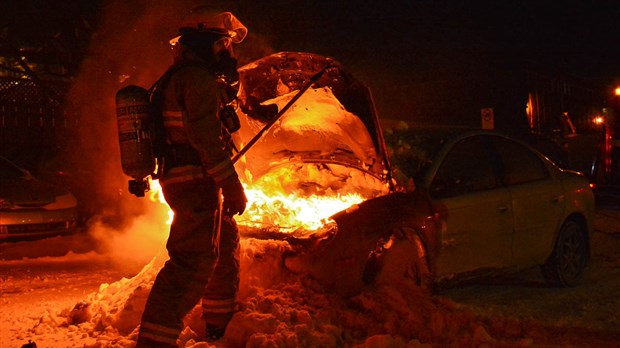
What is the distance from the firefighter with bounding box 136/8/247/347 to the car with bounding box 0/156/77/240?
5975 mm

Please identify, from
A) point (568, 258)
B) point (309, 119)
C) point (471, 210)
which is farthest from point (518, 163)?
point (309, 119)

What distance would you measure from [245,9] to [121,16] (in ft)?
8.64

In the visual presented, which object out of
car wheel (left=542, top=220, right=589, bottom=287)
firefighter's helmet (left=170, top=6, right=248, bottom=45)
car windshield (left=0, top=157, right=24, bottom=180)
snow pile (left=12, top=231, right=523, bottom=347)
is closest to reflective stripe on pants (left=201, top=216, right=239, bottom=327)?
snow pile (left=12, top=231, right=523, bottom=347)

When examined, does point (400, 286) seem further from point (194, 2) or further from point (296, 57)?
point (194, 2)

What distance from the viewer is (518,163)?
661 centimetres

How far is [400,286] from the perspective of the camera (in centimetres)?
533

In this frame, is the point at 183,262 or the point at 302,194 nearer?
the point at 183,262

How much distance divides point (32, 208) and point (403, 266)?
6193 millimetres

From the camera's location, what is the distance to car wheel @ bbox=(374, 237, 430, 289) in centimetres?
536

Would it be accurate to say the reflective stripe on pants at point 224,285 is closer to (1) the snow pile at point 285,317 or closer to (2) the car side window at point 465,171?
(1) the snow pile at point 285,317

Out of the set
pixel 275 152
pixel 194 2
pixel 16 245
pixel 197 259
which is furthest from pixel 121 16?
pixel 197 259

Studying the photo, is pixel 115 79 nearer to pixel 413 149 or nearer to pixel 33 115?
pixel 33 115

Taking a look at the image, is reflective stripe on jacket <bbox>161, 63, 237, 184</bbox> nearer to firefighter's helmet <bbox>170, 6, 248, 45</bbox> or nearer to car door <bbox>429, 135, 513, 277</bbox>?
firefighter's helmet <bbox>170, 6, 248, 45</bbox>

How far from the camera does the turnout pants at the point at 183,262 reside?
4.02 m
